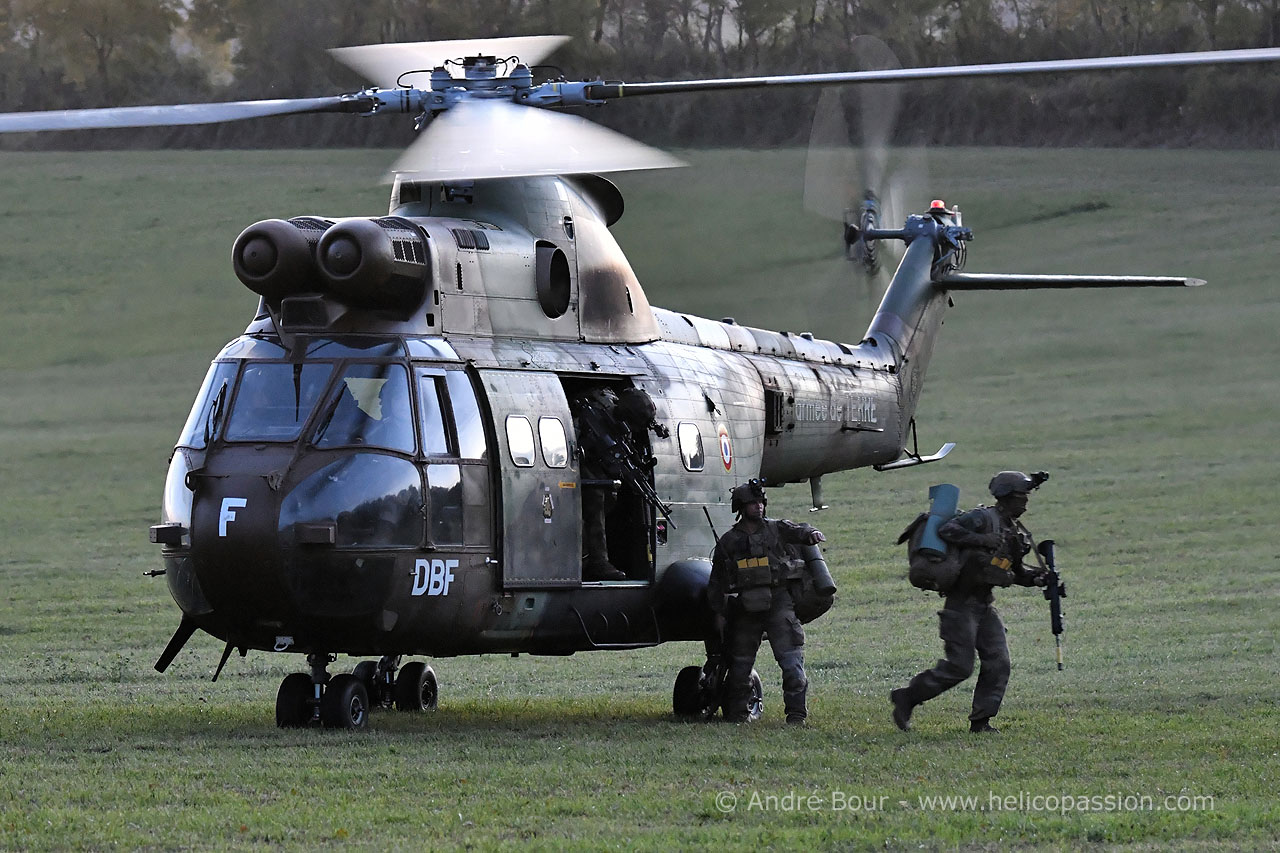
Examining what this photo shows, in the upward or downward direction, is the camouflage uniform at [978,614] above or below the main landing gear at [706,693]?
above

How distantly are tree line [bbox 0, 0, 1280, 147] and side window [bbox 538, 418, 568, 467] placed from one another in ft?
70.7

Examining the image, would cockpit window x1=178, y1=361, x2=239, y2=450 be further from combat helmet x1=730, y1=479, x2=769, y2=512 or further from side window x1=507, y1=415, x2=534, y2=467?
combat helmet x1=730, y1=479, x2=769, y2=512

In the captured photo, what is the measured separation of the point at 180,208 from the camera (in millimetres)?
47688

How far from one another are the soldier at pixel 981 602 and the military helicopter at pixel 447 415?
1.83m

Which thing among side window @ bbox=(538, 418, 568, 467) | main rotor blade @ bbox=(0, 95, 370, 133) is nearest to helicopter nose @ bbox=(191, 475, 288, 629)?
side window @ bbox=(538, 418, 568, 467)

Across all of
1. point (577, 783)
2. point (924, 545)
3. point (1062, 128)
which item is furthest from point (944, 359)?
point (577, 783)

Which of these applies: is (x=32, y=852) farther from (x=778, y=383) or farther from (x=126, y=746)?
(x=778, y=383)

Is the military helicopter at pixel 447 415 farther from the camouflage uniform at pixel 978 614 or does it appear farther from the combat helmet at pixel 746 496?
the camouflage uniform at pixel 978 614

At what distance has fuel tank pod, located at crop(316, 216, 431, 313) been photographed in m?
11.6

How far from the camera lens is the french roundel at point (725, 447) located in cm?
1405

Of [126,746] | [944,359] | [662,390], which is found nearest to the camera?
[126,746]

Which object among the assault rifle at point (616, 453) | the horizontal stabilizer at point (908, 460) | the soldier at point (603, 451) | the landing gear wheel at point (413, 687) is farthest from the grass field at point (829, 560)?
the assault rifle at point (616, 453)

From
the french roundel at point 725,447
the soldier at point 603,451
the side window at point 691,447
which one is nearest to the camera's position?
the soldier at point 603,451

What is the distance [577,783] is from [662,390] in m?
4.14
